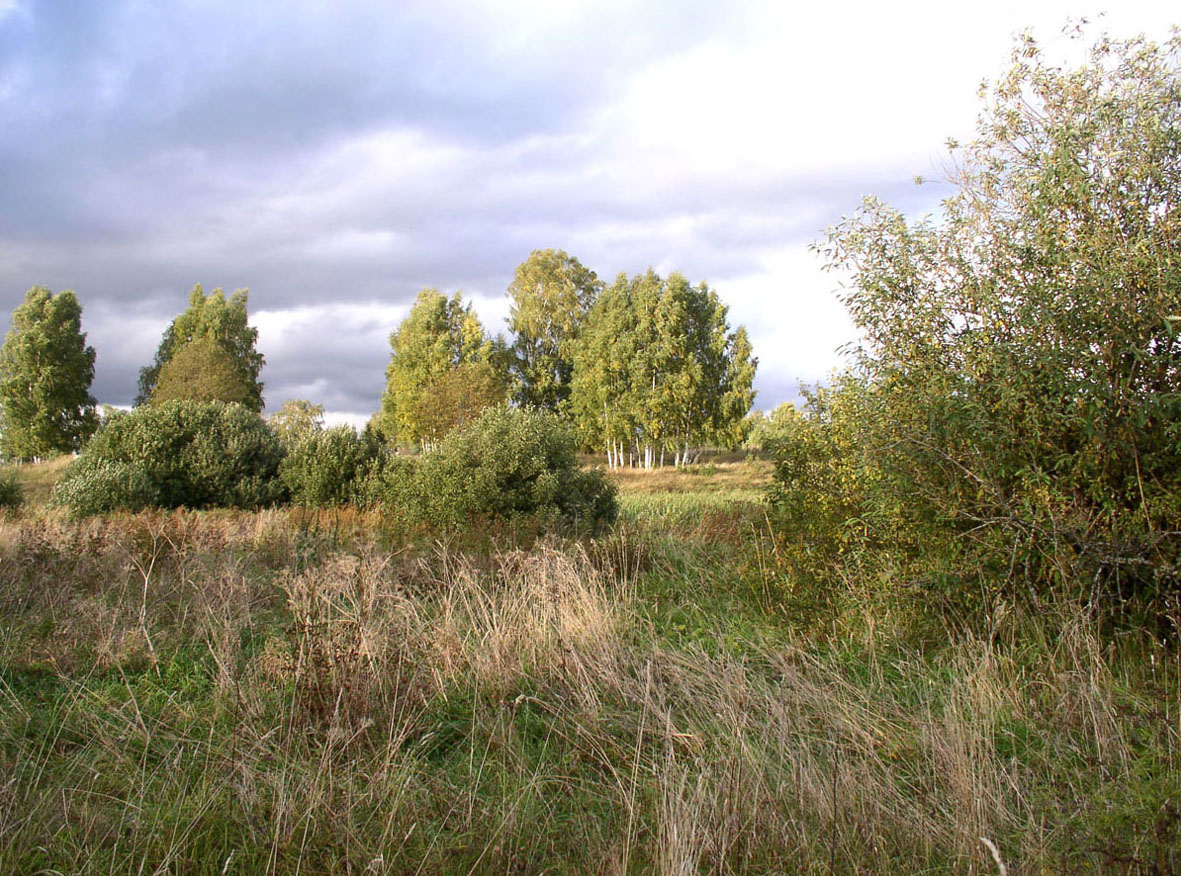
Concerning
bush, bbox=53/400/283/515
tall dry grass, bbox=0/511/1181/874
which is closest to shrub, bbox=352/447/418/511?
bush, bbox=53/400/283/515

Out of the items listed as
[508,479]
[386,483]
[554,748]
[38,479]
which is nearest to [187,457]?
[386,483]

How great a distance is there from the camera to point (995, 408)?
17.7ft

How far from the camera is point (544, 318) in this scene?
139ft

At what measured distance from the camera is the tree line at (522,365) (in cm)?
3691

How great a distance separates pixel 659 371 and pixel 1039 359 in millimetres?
32170

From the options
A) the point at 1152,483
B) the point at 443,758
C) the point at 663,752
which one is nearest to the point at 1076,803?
the point at 663,752

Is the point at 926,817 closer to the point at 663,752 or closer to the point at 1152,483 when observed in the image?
the point at 663,752

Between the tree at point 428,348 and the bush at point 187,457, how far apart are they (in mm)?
20630

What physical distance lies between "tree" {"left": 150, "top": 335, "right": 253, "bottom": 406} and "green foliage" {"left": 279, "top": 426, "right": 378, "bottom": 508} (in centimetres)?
2358

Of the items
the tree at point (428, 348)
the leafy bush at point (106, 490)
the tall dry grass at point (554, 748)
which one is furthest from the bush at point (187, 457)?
the tree at point (428, 348)

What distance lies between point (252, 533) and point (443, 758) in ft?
27.3

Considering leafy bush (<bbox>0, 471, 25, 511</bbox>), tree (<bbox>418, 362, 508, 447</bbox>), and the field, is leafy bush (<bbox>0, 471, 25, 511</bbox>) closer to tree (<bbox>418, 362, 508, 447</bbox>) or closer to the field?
the field

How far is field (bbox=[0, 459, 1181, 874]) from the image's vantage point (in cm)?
269

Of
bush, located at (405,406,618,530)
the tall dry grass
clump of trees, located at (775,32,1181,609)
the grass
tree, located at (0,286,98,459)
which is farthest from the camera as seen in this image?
tree, located at (0,286,98,459)
